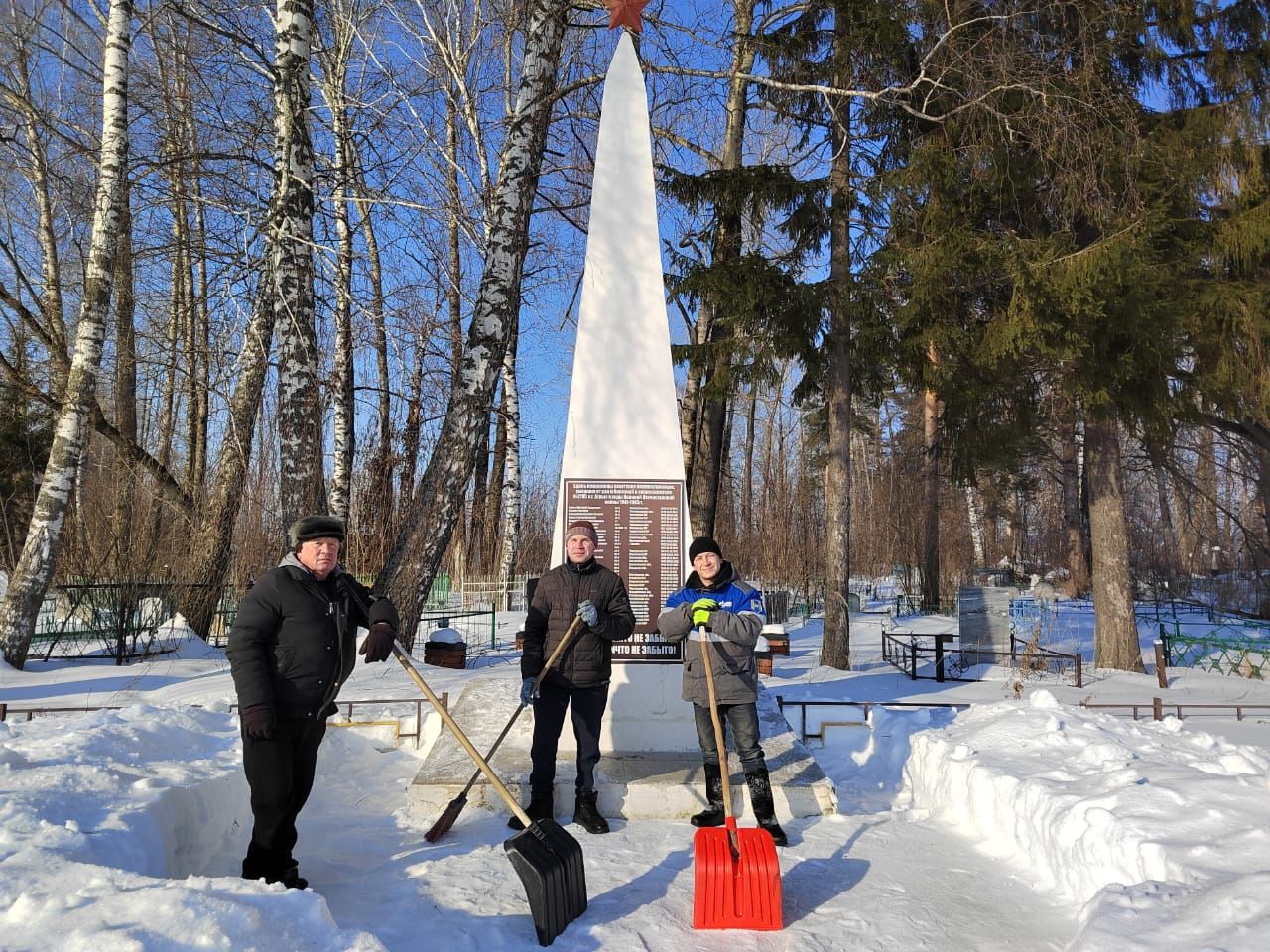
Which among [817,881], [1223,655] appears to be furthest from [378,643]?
[1223,655]

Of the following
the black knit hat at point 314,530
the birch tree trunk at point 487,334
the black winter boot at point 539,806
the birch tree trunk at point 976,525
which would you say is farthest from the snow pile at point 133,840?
the birch tree trunk at point 976,525

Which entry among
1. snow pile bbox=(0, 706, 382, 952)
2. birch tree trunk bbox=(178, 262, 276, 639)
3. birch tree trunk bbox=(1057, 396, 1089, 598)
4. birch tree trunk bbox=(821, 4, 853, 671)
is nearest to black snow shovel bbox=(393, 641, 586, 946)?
snow pile bbox=(0, 706, 382, 952)

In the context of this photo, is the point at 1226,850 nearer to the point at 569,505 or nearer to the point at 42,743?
the point at 569,505

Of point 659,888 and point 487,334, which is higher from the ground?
point 487,334

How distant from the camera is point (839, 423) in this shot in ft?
42.3

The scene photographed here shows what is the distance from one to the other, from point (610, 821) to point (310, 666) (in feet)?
7.28

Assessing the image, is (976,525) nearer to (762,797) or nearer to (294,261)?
(294,261)

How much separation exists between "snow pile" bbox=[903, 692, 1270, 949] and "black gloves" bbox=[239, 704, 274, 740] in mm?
3068

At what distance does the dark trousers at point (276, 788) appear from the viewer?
11.5 ft

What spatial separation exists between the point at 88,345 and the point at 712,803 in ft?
26.2

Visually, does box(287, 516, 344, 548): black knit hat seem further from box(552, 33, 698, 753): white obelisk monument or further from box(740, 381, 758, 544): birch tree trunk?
box(740, 381, 758, 544): birch tree trunk

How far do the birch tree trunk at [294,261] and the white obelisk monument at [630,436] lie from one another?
8.77ft

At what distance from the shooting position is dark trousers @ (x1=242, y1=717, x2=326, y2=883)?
351 cm

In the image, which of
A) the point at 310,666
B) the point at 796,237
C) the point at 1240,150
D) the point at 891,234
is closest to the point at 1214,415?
the point at 1240,150
